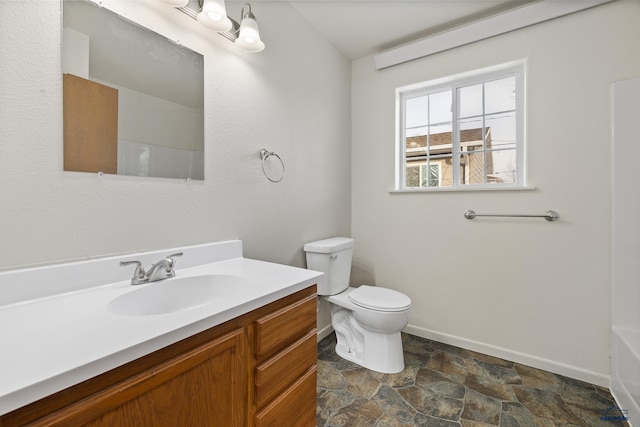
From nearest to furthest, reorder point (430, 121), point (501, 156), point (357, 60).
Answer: point (501, 156)
point (430, 121)
point (357, 60)

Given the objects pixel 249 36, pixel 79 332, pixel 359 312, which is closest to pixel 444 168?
pixel 359 312

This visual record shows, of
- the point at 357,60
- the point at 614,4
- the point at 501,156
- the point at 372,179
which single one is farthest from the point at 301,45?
the point at 614,4

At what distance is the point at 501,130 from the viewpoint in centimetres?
202

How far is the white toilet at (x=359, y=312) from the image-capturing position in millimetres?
1708

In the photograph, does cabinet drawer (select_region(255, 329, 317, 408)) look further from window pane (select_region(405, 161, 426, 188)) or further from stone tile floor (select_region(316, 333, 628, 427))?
window pane (select_region(405, 161, 426, 188))

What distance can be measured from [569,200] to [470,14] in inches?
56.7

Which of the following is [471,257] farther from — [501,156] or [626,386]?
[626,386]

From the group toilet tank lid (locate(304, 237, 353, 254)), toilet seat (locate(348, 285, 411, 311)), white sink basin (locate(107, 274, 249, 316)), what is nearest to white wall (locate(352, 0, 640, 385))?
toilet seat (locate(348, 285, 411, 311))

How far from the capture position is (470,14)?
1.91 meters

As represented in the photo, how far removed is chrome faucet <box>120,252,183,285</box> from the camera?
99 cm

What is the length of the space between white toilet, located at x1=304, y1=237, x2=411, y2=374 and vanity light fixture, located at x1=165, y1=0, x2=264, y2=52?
125 centimetres

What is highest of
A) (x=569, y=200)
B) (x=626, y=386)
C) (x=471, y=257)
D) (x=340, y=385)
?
(x=569, y=200)

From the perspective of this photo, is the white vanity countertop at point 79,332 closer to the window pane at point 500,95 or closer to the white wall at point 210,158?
the white wall at point 210,158

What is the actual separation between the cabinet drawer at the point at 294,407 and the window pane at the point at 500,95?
2.18 metres
